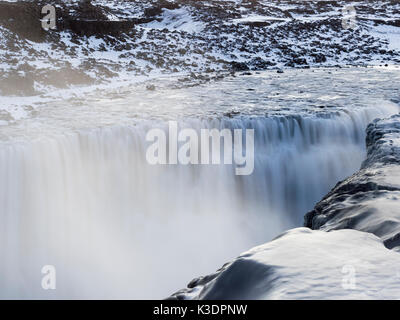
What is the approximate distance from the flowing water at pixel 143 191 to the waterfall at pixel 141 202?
0.03 m

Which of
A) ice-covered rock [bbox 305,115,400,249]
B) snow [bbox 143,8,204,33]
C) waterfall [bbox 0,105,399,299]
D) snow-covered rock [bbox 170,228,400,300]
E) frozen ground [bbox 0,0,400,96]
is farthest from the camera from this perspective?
snow [bbox 143,8,204,33]

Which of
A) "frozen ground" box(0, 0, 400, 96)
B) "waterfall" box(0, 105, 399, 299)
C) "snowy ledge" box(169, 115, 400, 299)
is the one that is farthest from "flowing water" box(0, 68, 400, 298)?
"frozen ground" box(0, 0, 400, 96)

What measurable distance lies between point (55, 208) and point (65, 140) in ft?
6.86

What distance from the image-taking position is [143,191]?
40.1 feet

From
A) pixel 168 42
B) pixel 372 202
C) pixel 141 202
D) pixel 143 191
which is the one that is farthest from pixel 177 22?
pixel 372 202

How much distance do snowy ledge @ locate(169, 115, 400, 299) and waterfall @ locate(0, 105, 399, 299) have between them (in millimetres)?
5523

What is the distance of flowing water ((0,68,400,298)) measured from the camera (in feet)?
33.8

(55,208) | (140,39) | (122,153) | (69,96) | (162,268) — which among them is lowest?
(162,268)

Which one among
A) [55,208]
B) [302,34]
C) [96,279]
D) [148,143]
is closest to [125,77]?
[148,143]

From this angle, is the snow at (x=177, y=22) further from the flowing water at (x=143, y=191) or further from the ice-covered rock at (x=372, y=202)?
the ice-covered rock at (x=372, y=202)

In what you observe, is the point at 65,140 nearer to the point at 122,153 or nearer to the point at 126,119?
the point at 122,153

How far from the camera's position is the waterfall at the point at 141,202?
10215 millimetres

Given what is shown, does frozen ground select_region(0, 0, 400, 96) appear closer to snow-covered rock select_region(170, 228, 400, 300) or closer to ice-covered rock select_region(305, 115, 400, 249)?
ice-covered rock select_region(305, 115, 400, 249)

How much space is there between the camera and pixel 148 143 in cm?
1300
